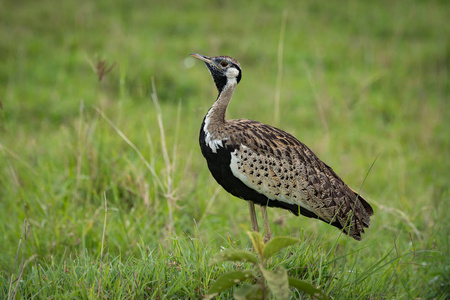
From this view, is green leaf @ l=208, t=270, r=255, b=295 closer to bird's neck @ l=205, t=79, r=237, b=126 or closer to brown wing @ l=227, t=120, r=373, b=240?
brown wing @ l=227, t=120, r=373, b=240

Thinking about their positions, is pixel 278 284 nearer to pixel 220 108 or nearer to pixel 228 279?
pixel 228 279

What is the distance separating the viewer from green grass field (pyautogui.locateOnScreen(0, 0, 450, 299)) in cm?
287

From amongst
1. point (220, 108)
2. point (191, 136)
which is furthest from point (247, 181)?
point (191, 136)

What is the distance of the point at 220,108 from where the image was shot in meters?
3.20

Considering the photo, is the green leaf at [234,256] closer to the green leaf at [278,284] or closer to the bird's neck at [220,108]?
the green leaf at [278,284]

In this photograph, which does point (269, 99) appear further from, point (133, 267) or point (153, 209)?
point (133, 267)

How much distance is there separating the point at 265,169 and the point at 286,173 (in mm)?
145

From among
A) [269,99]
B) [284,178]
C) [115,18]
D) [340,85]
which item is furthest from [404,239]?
[115,18]

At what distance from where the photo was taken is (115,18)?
9570mm

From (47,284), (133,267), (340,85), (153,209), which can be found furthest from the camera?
(340,85)

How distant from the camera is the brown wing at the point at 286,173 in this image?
3004mm

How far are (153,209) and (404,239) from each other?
2.13 metres

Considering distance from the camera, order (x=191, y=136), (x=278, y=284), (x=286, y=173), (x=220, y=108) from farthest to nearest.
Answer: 1. (x=191, y=136)
2. (x=220, y=108)
3. (x=286, y=173)
4. (x=278, y=284)

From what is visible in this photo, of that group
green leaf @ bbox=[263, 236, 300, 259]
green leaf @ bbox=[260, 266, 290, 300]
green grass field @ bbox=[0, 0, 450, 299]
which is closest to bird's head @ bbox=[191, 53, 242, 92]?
green grass field @ bbox=[0, 0, 450, 299]
